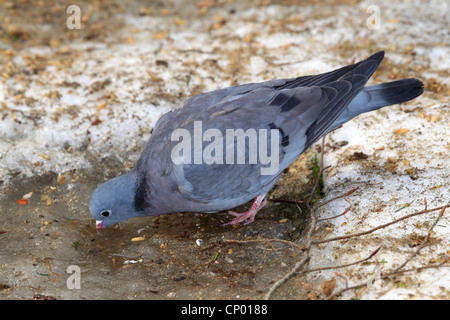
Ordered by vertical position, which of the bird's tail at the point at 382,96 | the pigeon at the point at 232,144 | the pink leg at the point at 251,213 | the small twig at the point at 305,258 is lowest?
the small twig at the point at 305,258

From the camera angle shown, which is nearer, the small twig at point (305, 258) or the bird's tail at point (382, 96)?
the small twig at point (305, 258)

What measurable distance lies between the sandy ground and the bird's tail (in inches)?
21.9

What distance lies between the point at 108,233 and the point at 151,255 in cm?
60

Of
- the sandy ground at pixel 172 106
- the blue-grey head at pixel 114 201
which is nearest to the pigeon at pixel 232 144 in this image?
the blue-grey head at pixel 114 201

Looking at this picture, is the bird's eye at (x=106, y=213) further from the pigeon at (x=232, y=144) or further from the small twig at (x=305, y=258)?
the small twig at (x=305, y=258)

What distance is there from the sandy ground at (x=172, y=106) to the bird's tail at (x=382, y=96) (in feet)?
1.82

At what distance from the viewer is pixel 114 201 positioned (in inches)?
Answer: 154

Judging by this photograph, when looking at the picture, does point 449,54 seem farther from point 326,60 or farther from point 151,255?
point 151,255

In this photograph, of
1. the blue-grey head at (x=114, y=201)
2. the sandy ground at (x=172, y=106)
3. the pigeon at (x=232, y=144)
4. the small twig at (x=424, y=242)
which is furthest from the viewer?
the blue-grey head at (x=114, y=201)

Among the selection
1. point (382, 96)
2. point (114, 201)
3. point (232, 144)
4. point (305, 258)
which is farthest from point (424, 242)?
point (114, 201)

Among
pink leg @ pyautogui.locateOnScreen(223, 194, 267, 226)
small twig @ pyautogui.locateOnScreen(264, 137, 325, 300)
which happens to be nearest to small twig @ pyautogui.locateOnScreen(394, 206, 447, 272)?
small twig @ pyautogui.locateOnScreen(264, 137, 325, 300)

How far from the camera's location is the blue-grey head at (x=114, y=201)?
389cm

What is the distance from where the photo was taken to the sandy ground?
11.4 ft

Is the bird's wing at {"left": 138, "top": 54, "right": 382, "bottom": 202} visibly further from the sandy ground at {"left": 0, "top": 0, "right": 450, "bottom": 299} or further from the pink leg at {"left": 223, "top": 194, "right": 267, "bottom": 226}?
the sandy ground at {"left": 0, "top": 0, "right": 450, "bottom": 299}
